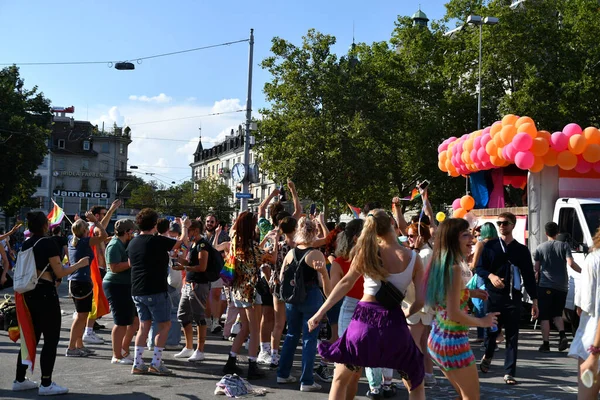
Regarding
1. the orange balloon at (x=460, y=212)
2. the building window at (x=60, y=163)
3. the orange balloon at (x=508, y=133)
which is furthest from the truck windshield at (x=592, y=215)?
the building window at (x=60, y=163)

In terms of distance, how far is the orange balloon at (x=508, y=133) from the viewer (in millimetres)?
14180

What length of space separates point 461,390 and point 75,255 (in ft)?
21.3

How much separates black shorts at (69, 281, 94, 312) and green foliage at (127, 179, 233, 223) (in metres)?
73.5

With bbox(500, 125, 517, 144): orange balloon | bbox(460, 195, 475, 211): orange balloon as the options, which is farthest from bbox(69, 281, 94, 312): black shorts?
bbox(460, 195, 475, 211): orange balloon

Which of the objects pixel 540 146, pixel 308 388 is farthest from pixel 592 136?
pixel 308 388

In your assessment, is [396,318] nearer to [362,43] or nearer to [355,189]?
[355,189]

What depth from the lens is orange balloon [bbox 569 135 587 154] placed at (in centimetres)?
1352

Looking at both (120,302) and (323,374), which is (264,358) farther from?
(120,302)

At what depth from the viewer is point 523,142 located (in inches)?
534

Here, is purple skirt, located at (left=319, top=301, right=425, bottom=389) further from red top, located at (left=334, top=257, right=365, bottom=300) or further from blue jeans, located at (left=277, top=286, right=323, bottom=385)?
blue jeans, located at (left=277, top=286, right=323, bottom=385)

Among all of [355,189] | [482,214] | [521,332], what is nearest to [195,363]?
[521,332]

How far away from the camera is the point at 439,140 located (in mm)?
39281

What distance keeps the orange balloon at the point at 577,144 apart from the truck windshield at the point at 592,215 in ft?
3.90

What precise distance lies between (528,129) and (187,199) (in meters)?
80.4
